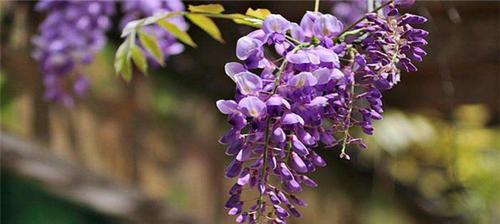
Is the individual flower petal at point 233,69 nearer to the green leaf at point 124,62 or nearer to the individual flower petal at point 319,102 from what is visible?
the individual flower petal at point 319,102

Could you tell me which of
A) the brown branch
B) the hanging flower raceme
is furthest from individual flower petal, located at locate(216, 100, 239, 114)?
the brown branch

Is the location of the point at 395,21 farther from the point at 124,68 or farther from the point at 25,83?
the point at 25,83

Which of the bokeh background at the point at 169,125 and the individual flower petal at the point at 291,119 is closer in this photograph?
the individual flower petal at the point at 291,119

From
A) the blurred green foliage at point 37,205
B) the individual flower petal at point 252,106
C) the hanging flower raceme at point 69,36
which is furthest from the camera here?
the blurred green foliage at point 37,205

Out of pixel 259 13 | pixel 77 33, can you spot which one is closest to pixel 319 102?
pixel 259 13

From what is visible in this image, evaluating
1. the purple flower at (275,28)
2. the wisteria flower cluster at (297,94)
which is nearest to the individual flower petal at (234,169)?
the wisteria flower cluster at (297,94)

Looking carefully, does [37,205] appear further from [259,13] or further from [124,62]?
[259,13]

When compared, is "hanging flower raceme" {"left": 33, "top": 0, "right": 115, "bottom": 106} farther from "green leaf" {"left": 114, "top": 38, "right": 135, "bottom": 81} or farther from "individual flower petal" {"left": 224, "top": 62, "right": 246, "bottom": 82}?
"individual flower petal" {"left": 224, "top": 62, "right": 246, "bottom": 82}

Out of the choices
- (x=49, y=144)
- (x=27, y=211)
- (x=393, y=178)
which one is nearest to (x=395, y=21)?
(x=49, y=144)
